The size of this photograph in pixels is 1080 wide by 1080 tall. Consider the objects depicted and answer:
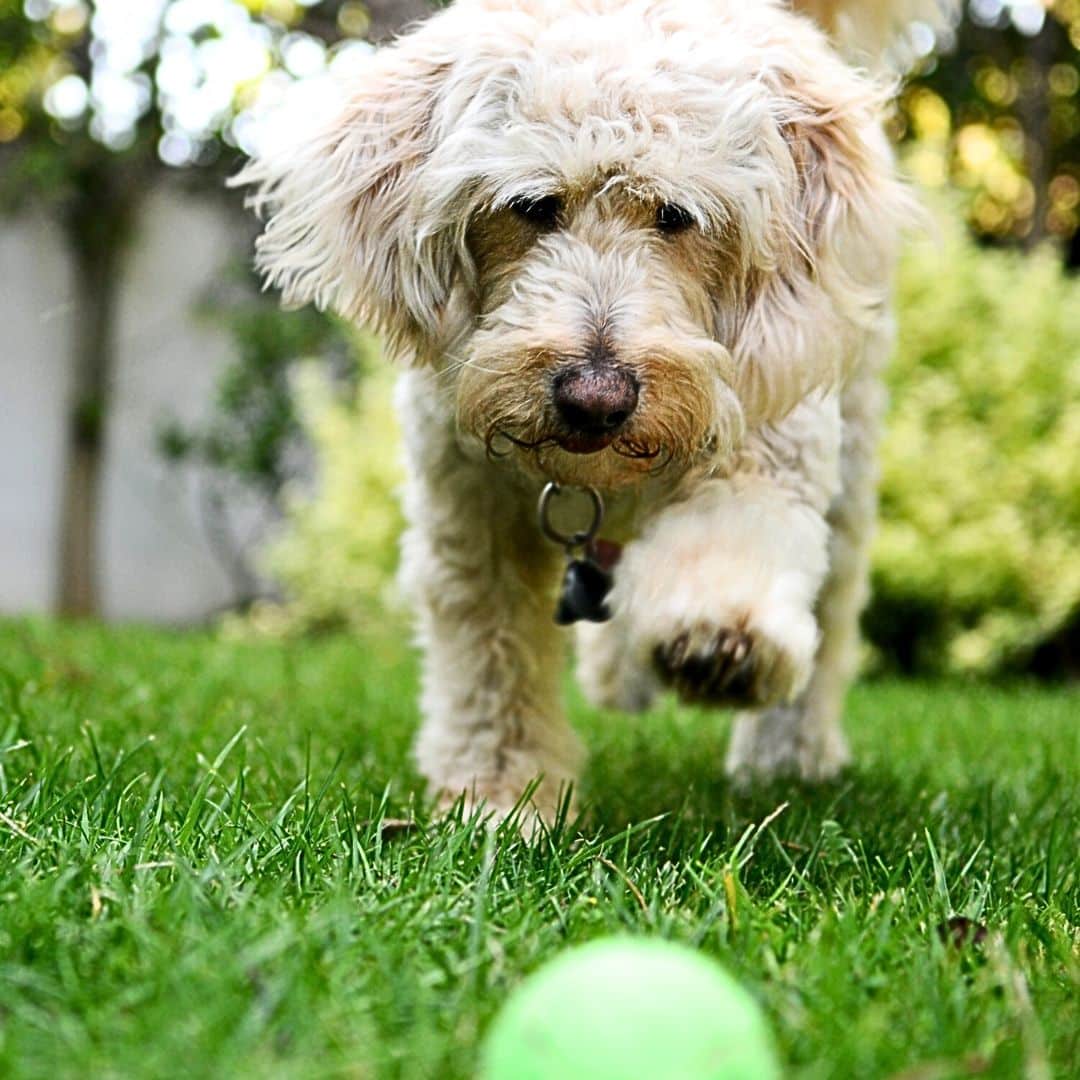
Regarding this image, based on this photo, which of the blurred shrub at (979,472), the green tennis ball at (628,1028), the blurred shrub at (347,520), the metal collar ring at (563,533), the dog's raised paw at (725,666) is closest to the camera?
the green tennis ball at (628,1028)

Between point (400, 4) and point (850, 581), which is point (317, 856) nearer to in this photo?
point (850, 581)

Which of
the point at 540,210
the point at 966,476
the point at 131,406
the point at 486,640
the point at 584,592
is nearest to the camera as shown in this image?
the point at 540,210

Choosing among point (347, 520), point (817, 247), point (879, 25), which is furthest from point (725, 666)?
point (347, 520)

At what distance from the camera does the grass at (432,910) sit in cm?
147

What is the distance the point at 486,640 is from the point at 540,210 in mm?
998

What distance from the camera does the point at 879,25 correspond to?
153 inches

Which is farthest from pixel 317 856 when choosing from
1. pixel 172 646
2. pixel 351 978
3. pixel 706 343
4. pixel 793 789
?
pixel 172 646

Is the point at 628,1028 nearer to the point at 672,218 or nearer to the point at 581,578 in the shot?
the point at 672,218

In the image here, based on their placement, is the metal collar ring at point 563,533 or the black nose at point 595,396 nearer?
the black nose at point 595,396

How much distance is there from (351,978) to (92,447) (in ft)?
32.5

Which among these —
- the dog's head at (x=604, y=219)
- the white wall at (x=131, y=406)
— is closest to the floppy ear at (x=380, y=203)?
the dog's head at (x=604, y=219)

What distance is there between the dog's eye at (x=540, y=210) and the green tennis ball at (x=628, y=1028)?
1.40 meters

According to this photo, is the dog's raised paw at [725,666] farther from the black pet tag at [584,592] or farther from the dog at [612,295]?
the black pet tag at [584,592]

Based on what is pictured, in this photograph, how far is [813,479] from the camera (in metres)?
2.78
